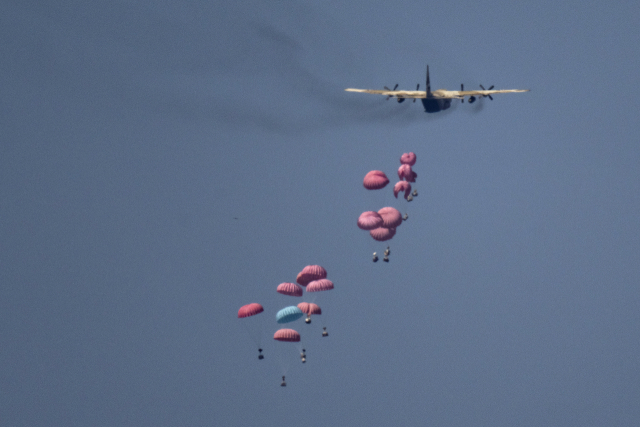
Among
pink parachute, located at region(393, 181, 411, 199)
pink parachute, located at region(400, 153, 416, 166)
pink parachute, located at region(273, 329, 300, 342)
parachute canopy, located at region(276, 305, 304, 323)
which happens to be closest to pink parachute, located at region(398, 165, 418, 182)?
pink parachute, located at region(393, 181, 411, 199)

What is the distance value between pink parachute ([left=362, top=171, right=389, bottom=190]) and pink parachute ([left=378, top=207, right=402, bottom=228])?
2.51m

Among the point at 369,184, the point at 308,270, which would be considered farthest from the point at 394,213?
the point at 308,270

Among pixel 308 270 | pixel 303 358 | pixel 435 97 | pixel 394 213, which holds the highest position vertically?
pixel 435 97

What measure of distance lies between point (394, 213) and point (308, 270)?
419 inches

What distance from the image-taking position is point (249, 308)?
3147 inches

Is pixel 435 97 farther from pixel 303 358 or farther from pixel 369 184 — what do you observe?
pixel 303 358

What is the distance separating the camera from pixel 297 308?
78562 mm

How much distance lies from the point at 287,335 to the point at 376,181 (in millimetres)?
18278

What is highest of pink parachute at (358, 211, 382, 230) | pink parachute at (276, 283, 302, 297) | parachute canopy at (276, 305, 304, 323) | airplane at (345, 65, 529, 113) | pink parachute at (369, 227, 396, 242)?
airplane at (345, 65, 529, 113)

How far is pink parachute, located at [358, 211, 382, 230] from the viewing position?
79.9 meters

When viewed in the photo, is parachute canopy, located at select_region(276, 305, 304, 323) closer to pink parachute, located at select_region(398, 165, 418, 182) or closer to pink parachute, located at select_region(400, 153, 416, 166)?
pink parachute, located at select_region(398, 165, 418, 182)

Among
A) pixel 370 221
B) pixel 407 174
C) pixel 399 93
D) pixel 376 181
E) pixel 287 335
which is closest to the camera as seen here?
pixel 287 335

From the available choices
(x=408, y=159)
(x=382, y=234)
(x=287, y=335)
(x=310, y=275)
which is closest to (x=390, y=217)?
(x=382, y=234)

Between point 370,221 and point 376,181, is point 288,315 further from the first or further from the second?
point 376,181
